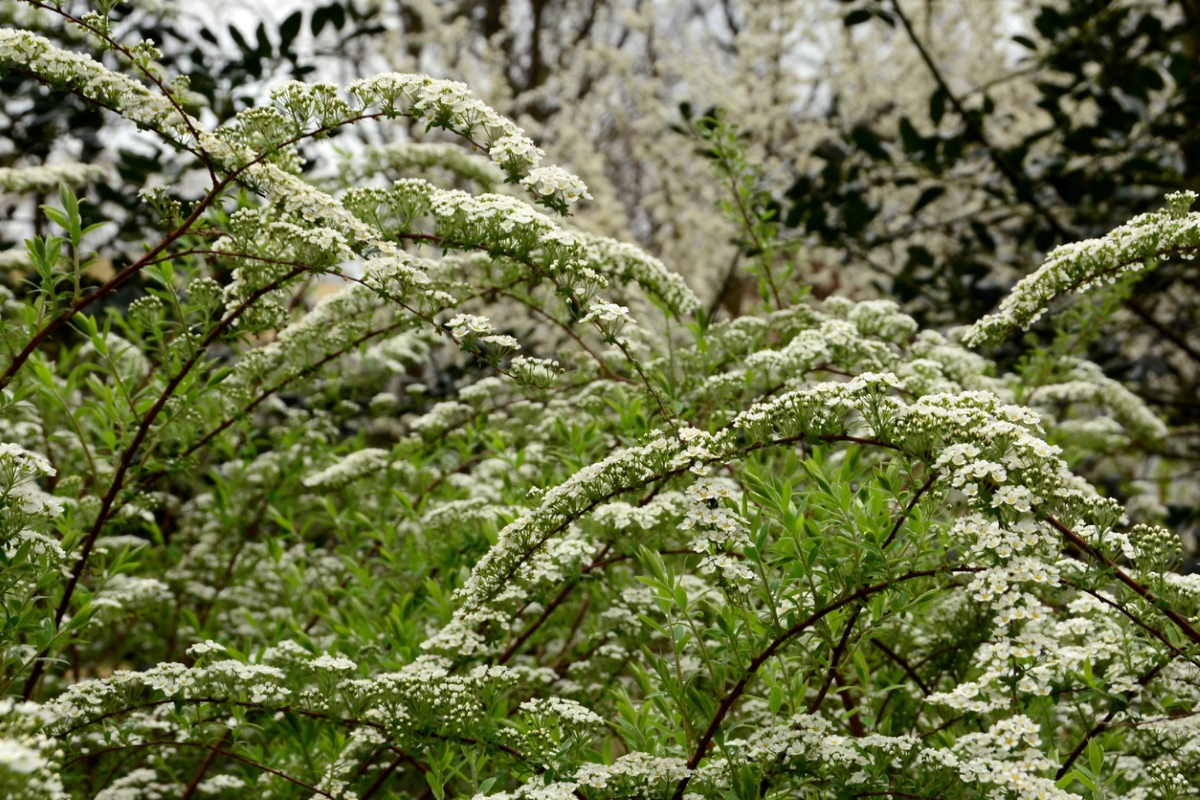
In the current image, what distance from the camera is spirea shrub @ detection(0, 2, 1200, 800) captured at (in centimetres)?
179

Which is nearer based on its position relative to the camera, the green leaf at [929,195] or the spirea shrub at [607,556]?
the spirea shrub at [607,556]

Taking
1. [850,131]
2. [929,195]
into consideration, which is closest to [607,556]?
[929,195]

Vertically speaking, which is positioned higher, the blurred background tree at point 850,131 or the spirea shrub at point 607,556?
the blurred background tree at point 850,131

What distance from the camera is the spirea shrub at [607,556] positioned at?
1795mm

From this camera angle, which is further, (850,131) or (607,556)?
(850,131)

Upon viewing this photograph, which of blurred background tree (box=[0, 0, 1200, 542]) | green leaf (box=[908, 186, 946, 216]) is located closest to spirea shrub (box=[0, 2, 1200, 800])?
blurred background tree (box=[0, 0, 1200, 542])

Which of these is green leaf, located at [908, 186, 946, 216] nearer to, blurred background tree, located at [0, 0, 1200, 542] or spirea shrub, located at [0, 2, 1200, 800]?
blurred background tree, located at [0, 0, 1200, 542]

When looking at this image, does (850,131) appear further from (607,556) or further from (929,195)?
(607,556)

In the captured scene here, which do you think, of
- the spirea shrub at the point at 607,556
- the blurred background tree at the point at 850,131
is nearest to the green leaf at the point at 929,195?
the blurred background tree at the point at 850,131

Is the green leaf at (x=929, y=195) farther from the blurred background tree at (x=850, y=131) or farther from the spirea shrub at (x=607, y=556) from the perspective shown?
the spirea shrub at (x=607, y=556)

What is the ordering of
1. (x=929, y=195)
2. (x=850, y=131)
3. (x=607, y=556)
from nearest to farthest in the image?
1. (x=607, y=556)
2. (x=929, y=195)
3. (x=850, y=131)

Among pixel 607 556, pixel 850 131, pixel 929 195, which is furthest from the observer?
pixel 850 131

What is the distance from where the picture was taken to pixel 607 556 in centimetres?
281

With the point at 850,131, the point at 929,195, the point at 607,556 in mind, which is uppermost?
the point at 850,131
